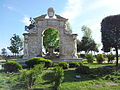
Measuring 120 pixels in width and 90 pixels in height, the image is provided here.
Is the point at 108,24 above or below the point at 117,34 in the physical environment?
above

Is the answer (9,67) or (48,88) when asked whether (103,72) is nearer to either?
(48,88)

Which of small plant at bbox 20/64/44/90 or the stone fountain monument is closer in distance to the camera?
small plant at bbox 20/64/44/90

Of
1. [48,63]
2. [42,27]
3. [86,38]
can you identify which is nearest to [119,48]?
[48,63]

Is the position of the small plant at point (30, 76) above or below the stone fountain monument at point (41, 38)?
below

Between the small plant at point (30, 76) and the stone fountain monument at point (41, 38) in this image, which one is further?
the stone fountain monument at point (41, 38)

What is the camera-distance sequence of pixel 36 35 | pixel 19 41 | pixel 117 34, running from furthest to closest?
pixel 19 41, pixel 36 35, pixel 117 34

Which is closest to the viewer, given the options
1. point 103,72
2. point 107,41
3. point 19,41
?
point 103,72

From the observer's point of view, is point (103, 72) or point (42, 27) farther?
point (42, 27)

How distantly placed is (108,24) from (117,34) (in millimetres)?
1509

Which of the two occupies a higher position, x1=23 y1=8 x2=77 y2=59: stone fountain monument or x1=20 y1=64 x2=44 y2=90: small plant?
x1=23 y1=8 x2=77 y2=59: stone fountain monument

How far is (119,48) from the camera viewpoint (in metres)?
14.3

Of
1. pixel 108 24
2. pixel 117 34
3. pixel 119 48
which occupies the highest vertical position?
pixel 108 24

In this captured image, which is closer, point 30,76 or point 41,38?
point 30,76

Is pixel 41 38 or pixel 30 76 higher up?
pixel 41 38
